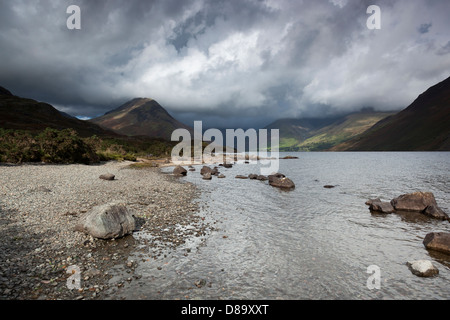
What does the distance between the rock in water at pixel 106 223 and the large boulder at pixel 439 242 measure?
1845 centimetres

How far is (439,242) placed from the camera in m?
13.3

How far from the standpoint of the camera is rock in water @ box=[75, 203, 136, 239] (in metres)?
12.4

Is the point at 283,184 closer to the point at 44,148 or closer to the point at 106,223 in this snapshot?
the point at 106,223

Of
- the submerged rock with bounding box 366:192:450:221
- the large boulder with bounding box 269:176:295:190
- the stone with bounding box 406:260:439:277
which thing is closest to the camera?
the stone with bounding box 406:260:439:277

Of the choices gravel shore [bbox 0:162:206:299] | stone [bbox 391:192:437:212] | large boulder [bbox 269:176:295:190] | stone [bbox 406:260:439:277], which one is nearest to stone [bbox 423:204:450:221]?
stone [bbox 391:192:437:212]

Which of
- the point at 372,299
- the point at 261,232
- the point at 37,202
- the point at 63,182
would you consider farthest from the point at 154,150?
the point at 372,299

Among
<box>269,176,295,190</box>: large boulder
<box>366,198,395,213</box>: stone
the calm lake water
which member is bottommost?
the calm lake water

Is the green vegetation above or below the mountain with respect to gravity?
below

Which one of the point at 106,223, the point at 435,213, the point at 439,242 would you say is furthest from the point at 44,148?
the point at 435,213

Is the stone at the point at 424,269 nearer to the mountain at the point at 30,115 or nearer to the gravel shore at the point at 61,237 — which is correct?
the gravel shore at the point at 61,237

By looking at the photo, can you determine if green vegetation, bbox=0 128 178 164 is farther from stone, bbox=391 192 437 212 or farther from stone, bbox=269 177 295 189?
stone, bbox=391 192 437 212

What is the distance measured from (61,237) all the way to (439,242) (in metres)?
21.8

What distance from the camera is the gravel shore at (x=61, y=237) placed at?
8422 mm

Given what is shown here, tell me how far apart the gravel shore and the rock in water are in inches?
14.9
